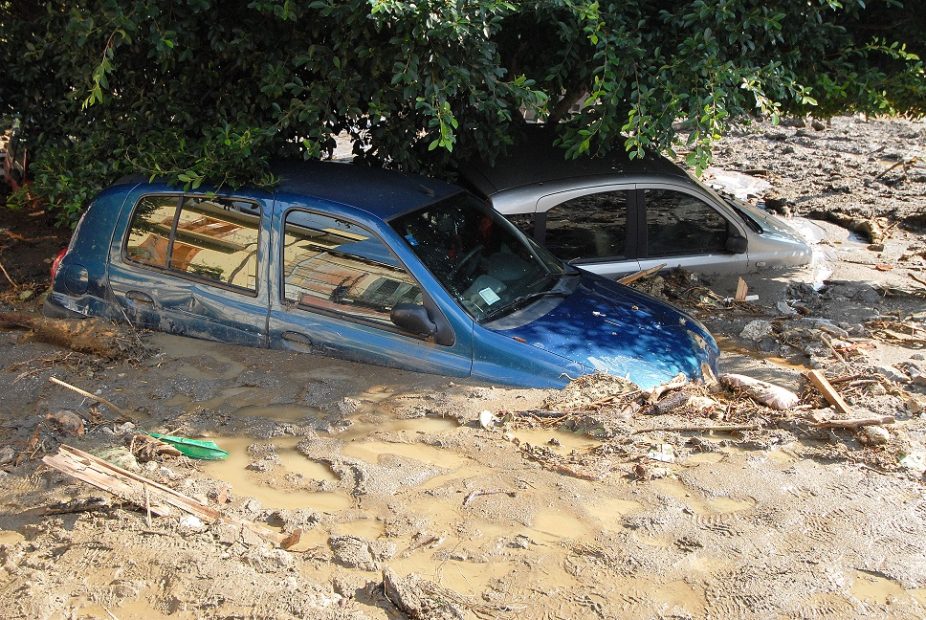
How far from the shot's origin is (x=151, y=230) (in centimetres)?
599

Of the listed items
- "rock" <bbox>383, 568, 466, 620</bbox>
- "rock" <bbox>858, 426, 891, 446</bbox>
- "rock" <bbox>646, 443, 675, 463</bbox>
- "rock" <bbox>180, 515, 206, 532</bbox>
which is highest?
"rock" <bbox>858, 426, 891, 446</bbox>

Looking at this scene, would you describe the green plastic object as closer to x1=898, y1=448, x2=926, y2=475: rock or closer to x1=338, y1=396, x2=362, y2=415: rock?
x1=338, y1=396, x2=362, y2=415: rock

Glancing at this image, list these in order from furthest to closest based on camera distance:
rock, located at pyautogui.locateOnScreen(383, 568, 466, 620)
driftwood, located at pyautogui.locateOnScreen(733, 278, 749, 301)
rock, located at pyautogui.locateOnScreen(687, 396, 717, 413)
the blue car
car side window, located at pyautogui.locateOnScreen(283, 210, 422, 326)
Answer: driftwood, located at pyautogui.locateOnScreen(733, 278, 749, 301) < car side window, located at pyautogui.locateOnScreen(283, 210, 422, 326) < the blue car < rock, located at pyautogui.locateOnScreen(687, 396, 717, 413) < rock, located at pyautogui.locateOnScreen(383, 568, 466, 620)

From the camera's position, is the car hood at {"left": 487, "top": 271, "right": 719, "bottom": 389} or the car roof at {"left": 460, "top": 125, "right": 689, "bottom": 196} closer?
the car hood at {"left": 487, "top": 271, "right": 719, "bottom": 389}

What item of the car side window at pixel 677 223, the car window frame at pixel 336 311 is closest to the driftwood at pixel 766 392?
the car window frame at pixel 336 311

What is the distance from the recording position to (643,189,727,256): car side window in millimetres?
7436

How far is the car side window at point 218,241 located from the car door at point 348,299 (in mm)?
216

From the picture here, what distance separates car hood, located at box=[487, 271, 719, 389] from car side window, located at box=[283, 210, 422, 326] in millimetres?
665

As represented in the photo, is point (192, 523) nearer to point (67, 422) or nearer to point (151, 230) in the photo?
point (67, 422)

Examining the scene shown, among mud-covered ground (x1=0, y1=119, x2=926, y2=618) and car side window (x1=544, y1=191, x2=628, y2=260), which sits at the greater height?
car side window (x1=544, y1=191, x2=628, y2=260)

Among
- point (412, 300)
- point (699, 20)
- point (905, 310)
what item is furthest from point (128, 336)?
point (905, 310)

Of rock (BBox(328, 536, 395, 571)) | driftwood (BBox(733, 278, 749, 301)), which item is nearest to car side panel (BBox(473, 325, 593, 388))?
rock (BBox(328, 536, 395, 571))

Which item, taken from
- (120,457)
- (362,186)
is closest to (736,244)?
(362,186)

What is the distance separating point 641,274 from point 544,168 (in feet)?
3.88
